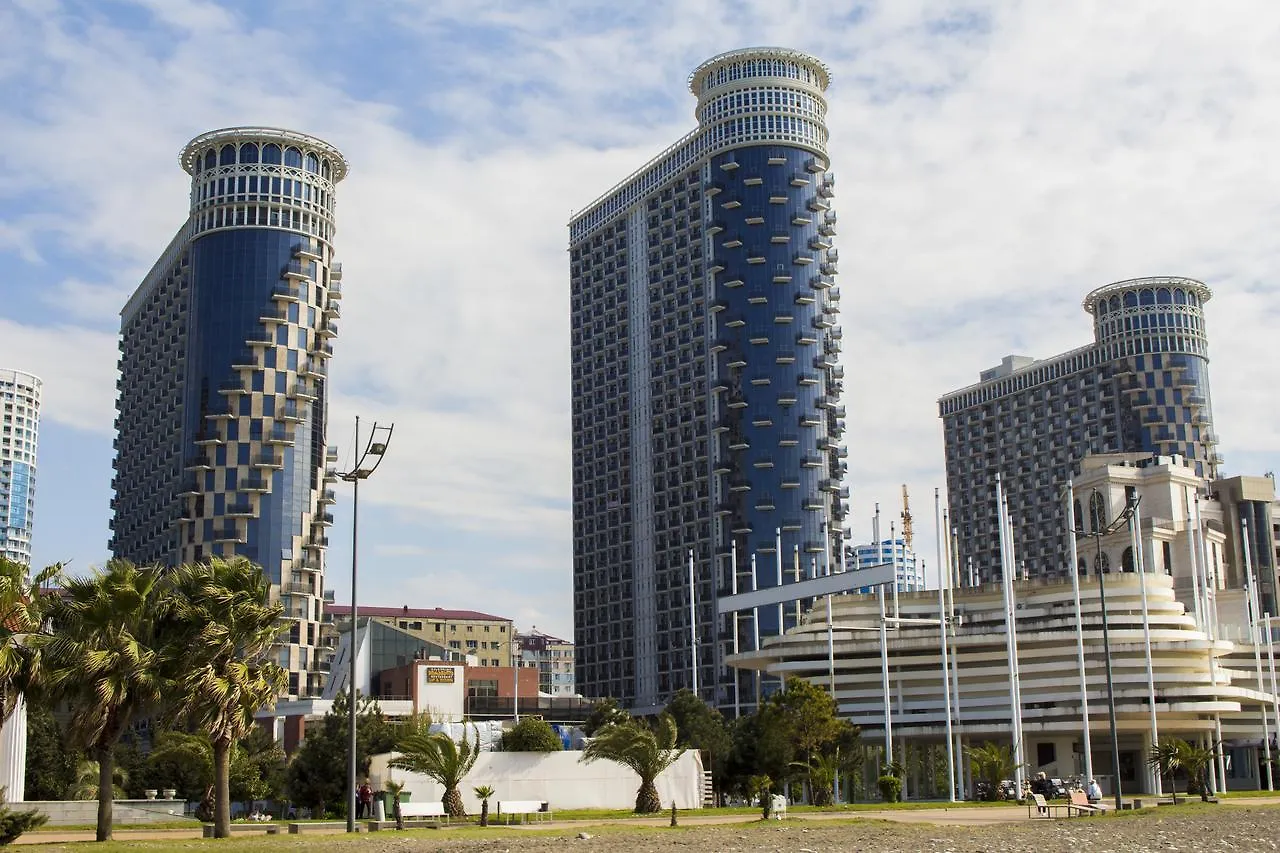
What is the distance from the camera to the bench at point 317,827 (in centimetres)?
4762

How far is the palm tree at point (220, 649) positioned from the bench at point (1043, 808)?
28921 mm

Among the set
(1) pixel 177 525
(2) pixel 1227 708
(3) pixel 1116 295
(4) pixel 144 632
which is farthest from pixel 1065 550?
(4) pixel 144 632

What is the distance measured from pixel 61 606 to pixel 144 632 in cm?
227

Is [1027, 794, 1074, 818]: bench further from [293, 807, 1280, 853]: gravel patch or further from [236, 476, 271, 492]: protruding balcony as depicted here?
[236, 476, 271, 492]: protruding balcony

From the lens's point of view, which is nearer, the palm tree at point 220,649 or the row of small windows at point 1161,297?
the palm tree at point 220,649

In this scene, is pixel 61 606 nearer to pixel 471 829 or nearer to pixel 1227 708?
pixel 471 829

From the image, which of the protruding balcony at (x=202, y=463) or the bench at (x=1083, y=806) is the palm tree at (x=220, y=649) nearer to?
the bench at (x=1083, y=806)

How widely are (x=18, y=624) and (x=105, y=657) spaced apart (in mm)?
2331

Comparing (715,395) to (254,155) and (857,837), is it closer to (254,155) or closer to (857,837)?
(254,155)

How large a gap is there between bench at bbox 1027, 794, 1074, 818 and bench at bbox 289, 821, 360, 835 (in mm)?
24925

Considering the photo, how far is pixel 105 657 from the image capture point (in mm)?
38688

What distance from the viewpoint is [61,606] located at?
1559 inches

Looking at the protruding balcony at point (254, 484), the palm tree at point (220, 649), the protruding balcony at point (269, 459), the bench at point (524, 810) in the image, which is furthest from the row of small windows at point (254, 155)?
the palm tree at point (220, 649)

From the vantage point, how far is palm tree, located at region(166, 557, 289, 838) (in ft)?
131
